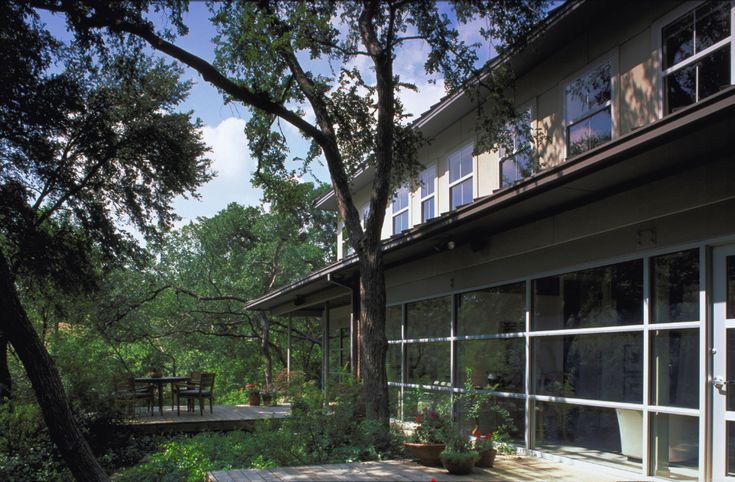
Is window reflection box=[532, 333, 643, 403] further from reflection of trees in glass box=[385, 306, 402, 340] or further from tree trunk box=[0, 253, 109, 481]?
tree trunk box=[0, 253, 109, 481]

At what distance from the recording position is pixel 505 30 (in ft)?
30.8

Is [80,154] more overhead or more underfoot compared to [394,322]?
more overhead

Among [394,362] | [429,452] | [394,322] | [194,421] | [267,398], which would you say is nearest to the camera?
[429,452]

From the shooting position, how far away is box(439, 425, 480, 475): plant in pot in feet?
21.2

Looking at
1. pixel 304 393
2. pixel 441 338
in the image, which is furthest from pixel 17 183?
pixel 441 338

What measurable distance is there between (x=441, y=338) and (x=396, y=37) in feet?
17.2

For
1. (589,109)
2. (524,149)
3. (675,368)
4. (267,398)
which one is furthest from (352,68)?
(267,398)

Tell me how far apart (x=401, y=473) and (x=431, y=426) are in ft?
3.23

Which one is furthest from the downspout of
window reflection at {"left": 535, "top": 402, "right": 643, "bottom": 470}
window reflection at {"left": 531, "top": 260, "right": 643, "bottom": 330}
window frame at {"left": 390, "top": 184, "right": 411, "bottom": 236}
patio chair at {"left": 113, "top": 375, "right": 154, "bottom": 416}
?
window reflection at {"left": 535, "top": 402, "right": 643, "bottom": 470}

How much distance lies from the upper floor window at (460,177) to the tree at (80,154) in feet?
19.0

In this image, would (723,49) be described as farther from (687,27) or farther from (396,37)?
(396,37)

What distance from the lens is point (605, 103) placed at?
859 cm

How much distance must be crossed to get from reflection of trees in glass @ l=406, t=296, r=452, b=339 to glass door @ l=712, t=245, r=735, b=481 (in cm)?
521

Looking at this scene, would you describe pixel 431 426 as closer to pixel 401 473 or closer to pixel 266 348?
pixel 401 473
